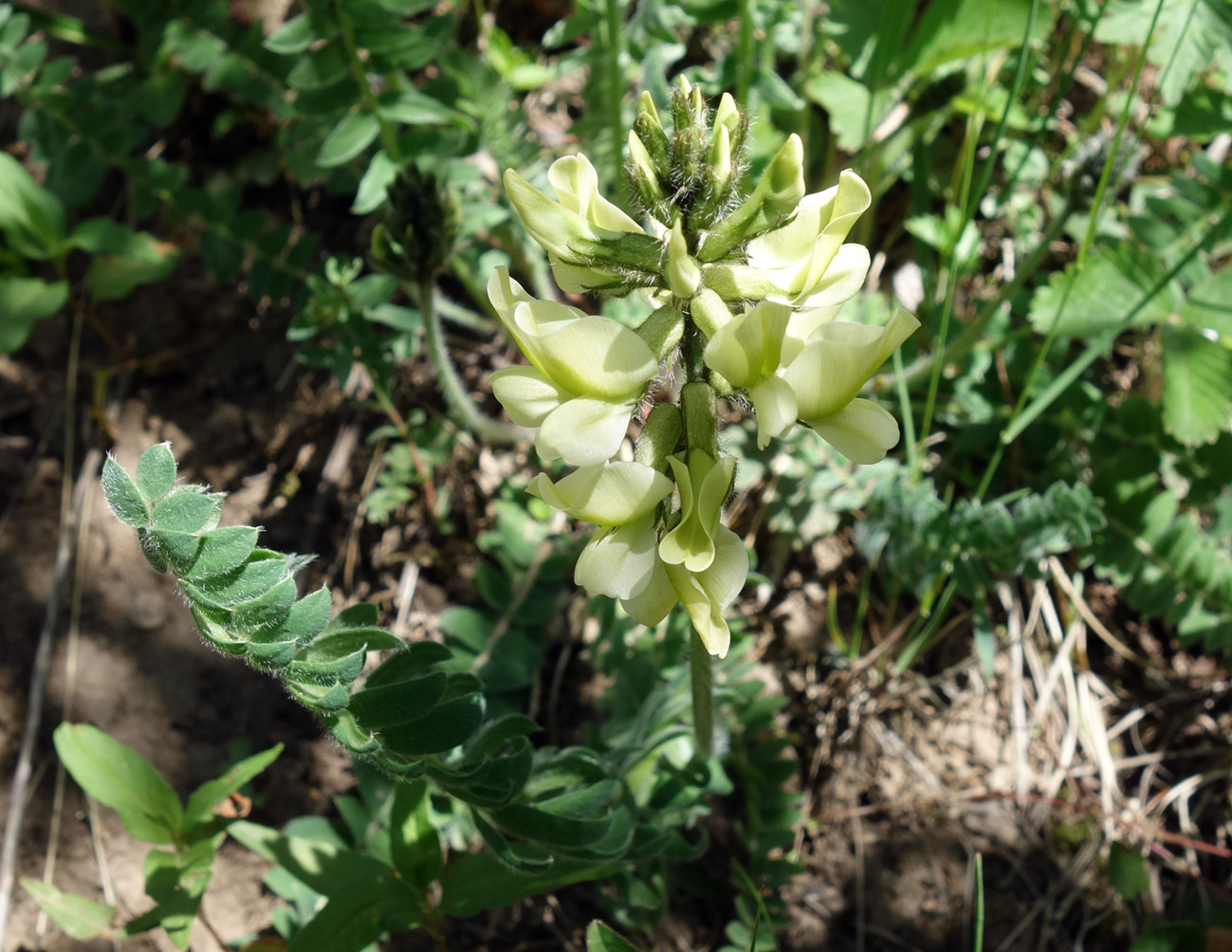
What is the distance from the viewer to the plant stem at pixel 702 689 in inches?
68.0

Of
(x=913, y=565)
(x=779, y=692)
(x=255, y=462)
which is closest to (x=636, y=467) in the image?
(x=913, y=565)

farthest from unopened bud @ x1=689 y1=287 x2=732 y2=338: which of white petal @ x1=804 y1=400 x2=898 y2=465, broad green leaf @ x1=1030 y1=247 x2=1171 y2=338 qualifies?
broad green leaf @ x1=1030 y1=247 x2=1171 y2=338

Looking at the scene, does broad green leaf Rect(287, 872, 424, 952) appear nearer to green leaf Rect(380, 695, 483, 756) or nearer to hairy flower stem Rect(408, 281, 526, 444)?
green leaf Rect(380, 695, 483, 756)

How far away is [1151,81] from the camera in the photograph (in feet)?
11.5

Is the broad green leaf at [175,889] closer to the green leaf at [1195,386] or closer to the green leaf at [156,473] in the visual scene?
the green leaf at [156,473]

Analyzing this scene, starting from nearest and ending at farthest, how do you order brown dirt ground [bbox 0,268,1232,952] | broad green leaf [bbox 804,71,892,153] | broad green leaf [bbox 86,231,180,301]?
brown dirt ground [bbox 0,268,1232,952] < broad green leaf [bbox 804,71,892,153] < broad green leaf [bbox 86,231,180,301]

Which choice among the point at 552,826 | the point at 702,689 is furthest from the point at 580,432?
the point at 552,826

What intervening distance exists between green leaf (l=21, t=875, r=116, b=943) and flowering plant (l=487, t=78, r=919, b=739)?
78.7 inches

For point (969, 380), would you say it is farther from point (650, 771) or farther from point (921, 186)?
point (650, 771)

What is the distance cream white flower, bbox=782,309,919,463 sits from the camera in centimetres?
129

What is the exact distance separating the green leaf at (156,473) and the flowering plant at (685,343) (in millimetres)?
516

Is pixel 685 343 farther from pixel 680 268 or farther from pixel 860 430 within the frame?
pixel 860 430

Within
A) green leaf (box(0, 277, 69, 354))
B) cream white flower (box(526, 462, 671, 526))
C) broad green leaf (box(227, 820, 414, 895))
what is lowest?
broad green leaf (box(227, 820, 414, 895))

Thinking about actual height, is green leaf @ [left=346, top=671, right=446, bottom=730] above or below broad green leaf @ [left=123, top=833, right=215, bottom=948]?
above
